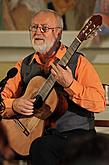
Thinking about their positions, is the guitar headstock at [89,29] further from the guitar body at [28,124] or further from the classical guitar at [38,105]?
the guitar body at [28,124]

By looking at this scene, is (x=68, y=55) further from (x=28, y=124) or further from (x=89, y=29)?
(x=28, y=124)

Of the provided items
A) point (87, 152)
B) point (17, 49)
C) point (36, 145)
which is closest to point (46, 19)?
point (36, 145)

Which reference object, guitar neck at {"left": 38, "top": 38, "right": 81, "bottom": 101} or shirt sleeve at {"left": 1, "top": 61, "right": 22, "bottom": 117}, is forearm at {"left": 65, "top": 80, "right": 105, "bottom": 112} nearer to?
guitar neck at {"left": 38, "top": 38, "right": 81, "bottom": 101}

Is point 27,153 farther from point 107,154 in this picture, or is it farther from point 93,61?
point 107,154

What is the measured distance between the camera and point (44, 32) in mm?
2328

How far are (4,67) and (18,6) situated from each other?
0.45 metres

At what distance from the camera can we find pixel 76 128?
7.36 feet

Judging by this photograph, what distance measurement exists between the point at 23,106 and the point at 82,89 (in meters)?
0.30

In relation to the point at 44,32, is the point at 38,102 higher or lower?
lower

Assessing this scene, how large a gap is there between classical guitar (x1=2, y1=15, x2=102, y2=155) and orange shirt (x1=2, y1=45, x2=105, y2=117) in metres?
0.08

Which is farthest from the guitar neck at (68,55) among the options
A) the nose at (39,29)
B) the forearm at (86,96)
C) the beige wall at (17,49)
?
the beige wall at (17,49)

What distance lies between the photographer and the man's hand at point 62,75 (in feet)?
6.72

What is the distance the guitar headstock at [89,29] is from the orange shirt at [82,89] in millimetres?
101

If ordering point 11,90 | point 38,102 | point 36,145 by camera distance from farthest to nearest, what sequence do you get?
point 11,90 → point 38,102 → point 36,145
